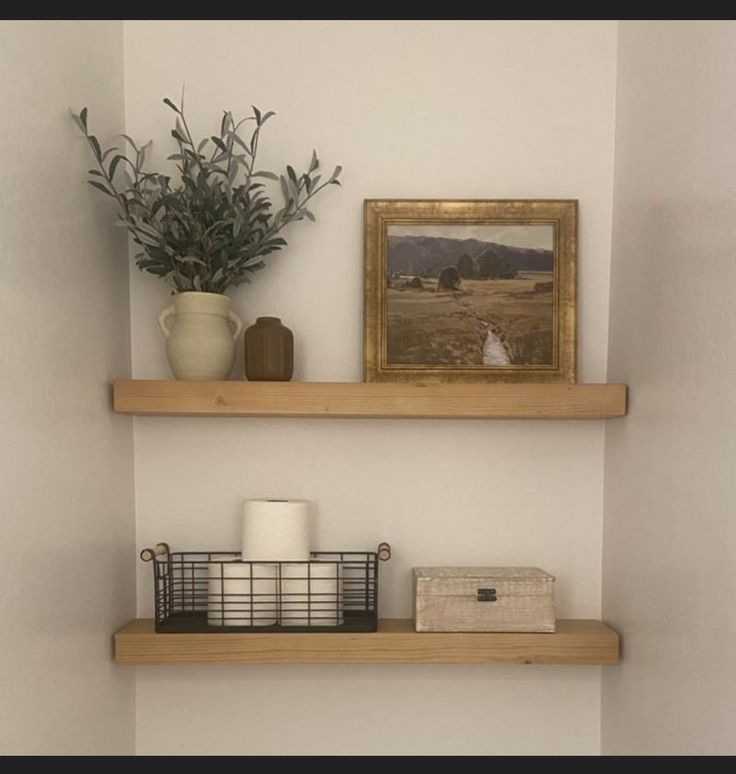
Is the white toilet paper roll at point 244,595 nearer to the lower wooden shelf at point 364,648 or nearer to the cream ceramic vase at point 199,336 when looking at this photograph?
the lower wooden shelf at point 364,648

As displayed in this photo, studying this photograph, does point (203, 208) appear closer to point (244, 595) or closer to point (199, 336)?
point (199, 336)

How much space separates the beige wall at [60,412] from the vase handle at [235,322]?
18cm

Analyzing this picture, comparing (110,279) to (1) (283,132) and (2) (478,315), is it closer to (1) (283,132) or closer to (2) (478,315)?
(1) (283,132)

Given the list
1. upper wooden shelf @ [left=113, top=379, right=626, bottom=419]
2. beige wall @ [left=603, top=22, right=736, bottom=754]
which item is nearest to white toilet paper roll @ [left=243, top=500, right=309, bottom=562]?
upper wooden shelf @ [left=113, top=379, right=626, bottom=419]

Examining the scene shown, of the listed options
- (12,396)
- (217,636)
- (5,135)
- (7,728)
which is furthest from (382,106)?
(7,728)

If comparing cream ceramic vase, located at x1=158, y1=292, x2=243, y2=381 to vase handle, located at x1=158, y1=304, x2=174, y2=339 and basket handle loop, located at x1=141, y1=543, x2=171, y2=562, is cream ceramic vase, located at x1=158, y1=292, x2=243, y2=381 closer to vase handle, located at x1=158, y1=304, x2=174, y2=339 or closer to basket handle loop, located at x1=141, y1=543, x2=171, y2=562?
vase handle, located at x1=158, y1=304, x2=174, y2=339

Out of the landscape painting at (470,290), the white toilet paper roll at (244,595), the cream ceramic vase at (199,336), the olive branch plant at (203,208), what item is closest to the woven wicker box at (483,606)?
the white toilet paper roll at (244,595)

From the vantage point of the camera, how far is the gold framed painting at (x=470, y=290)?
1.19 meters

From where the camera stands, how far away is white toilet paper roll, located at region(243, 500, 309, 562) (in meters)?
1.12

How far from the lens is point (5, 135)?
81cm

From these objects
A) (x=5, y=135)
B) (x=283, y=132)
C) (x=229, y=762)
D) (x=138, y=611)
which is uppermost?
(x=283, y=132)

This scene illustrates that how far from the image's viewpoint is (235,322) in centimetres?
115

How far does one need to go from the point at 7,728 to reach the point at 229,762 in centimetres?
52

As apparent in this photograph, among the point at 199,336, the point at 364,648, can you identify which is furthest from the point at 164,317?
the point at 364,648
